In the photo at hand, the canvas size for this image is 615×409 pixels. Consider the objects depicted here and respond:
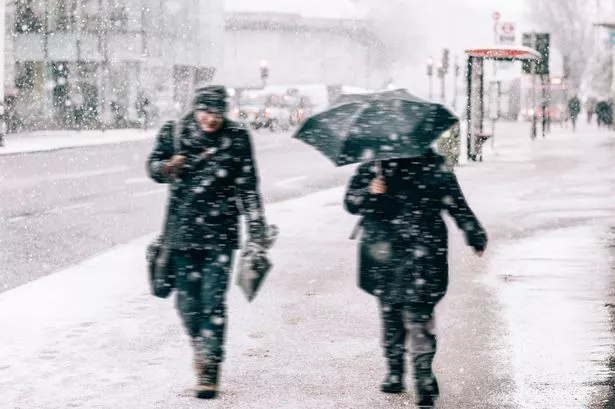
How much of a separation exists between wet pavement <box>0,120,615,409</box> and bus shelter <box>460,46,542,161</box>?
45.8 feet

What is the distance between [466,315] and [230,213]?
3.12 metres

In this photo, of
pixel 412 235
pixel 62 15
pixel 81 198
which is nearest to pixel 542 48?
pixel 81 198

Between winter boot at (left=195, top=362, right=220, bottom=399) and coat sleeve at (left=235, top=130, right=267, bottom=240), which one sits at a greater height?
coat sleeve at (left=235, top=130, right=267, bottom=240)

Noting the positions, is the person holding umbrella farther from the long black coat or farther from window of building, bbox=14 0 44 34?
window of building, bbox=14 0 44 34

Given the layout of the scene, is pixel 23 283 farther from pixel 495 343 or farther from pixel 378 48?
pixel 378 48

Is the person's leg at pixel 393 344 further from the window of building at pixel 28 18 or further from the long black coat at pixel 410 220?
the window of building at pixel 28 18

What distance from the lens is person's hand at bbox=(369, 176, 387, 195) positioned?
6.25 metres

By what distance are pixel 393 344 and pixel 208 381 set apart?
Answer: 103 cm

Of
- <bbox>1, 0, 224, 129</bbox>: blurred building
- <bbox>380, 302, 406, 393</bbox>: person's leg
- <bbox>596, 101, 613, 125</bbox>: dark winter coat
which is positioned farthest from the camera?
<bbox>596, 101, 613, 125</bbox>: dark winter coat

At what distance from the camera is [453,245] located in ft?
44.0

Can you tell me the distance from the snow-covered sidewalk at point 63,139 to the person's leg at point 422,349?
27515mm

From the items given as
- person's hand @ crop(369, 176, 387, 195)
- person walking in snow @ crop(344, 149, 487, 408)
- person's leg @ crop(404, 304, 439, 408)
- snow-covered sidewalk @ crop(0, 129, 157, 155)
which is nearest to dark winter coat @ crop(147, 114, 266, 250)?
person walking in snow @ crop(344, 149, 487, 408)

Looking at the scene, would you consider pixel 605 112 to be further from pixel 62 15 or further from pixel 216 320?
pixel 216 320

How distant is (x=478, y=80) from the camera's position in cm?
2906
